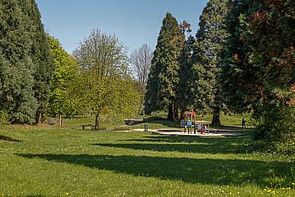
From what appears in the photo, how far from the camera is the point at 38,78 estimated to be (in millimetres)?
55781

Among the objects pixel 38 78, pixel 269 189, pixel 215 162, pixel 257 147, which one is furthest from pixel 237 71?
pixel 38 78

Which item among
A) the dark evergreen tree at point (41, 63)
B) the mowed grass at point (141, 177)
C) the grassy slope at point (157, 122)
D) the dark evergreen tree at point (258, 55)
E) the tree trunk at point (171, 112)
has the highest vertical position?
the dark evergreen tree at point (41, 63)

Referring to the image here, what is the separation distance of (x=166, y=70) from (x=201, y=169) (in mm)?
55530

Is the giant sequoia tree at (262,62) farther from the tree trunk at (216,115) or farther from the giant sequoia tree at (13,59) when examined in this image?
the tree trunk at (216,115)

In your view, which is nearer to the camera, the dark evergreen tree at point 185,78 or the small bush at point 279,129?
the small bush at point 279,129

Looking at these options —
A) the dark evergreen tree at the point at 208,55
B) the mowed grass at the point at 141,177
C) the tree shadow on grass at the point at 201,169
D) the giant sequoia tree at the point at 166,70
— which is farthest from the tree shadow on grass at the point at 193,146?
the giant sequoia tree at the point at 166,70

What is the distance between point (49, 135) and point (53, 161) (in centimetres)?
2536

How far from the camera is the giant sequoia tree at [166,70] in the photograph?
70.1m

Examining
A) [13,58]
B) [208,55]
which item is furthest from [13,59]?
[208,55]

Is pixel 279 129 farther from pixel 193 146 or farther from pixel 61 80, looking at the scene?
pixel 61 80

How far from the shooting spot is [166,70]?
232 ft

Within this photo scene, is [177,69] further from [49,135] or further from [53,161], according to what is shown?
[53,161]

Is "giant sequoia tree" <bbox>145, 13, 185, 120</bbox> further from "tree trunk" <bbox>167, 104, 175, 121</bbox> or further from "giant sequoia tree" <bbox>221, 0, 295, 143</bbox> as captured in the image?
"giant sequoia tree" <bbox>221, 0, 295, 143</bbox>

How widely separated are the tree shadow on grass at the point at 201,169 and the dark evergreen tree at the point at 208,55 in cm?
4173
